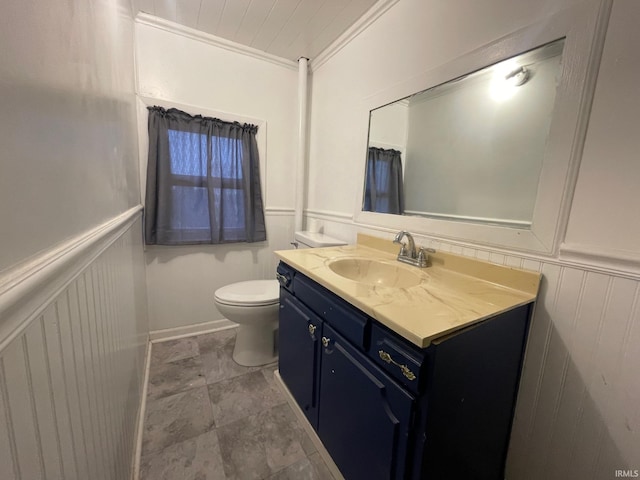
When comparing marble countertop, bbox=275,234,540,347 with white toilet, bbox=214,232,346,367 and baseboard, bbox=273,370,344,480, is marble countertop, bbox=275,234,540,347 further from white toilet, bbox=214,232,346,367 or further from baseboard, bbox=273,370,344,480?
baseboard, bbox=273,370,344,480

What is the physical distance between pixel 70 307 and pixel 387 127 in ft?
4.91

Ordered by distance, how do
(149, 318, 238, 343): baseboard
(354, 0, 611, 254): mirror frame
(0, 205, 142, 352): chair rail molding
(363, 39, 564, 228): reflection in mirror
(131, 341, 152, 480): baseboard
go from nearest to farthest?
(0, 205, 142, 352): chair rail molding → (354, 0, 611, 254): mirror frame → (363, 39, 564, 228): reflection in mirror → (131, 341, 152, 480): baseboard → (149, 318, 238, 343): baseboard

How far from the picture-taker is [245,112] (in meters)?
1.98

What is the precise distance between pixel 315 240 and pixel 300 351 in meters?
0.78

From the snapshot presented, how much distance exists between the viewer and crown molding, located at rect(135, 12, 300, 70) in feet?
5.31

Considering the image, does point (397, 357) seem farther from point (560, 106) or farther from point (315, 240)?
point (315, 240)

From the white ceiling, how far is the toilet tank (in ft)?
4.53

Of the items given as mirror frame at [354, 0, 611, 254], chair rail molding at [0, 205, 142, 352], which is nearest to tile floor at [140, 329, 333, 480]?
chair rail molding at [0, 205, 142, 352]

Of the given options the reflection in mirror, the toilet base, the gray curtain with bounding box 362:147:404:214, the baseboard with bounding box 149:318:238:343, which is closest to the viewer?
the reflection in mirror

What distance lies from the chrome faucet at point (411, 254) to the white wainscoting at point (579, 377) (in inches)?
10.9

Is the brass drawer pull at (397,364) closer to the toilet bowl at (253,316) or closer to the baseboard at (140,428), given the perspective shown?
the toilet bowl at (253,316)

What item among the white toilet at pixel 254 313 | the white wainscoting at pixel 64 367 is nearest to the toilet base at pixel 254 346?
the white toilet at pixel 254 313

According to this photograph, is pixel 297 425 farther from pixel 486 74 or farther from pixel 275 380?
pixel 486 74

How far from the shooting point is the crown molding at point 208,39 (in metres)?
1.62
